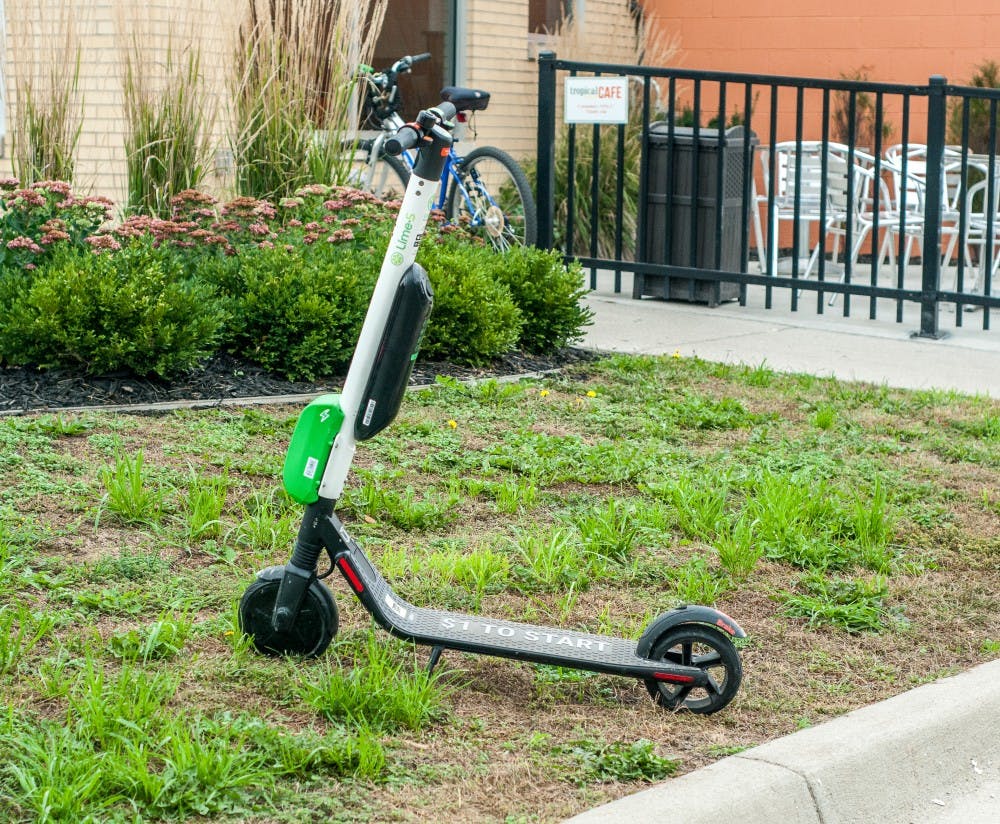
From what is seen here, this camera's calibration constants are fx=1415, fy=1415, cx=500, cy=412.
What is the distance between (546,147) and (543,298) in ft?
8.03

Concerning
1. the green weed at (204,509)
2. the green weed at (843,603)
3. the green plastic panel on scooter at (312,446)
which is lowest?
the green weed at (843,603)

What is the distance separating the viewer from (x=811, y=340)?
8.09 m

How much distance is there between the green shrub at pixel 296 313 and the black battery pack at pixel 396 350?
3.03 m

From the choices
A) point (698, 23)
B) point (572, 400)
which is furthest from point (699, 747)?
point (698, 23)

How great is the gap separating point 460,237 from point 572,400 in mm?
2097

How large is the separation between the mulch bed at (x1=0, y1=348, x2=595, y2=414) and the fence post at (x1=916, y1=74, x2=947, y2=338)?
309 centimetres

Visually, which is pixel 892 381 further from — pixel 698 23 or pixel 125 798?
pixel 698 23

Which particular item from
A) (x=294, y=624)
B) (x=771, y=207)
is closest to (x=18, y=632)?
(x=294, y=624)

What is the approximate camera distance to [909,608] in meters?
3.95

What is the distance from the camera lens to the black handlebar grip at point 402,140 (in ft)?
9.80

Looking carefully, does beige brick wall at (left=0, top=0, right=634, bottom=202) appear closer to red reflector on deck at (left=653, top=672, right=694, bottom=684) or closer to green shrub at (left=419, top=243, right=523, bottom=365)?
green shrub at (left=419, top=243, right=523, bottom=365)

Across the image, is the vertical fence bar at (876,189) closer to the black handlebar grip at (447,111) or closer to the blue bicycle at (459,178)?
the blue bicycle at (459,178)

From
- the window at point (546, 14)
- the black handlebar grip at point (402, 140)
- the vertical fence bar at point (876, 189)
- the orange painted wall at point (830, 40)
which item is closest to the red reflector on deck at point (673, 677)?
the black handlebar grip at point (402, 140)

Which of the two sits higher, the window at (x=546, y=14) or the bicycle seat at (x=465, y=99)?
the window at (x=546, y=14)
